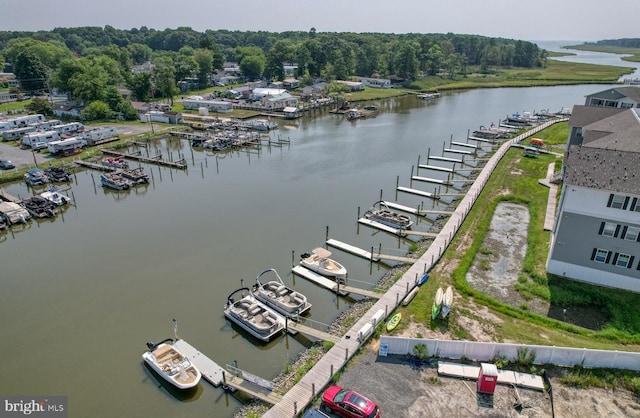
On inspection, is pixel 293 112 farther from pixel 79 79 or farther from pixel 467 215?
pixel 467 215

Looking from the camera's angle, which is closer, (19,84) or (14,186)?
(14,186)

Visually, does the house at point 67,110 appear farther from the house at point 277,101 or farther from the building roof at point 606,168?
the building roof at point 606,168

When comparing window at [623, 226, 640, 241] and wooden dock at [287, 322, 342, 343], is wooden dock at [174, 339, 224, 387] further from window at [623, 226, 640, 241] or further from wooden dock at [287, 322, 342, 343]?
window at [623, 226, 640, 241]

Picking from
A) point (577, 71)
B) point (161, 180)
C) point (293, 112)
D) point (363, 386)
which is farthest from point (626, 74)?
point (363, 386)

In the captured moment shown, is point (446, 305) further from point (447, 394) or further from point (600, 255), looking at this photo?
point (600, 255)

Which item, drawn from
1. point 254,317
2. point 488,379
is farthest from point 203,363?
point 488,379

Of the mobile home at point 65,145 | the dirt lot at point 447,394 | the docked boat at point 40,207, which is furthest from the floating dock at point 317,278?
the mobile home at point 65,145
